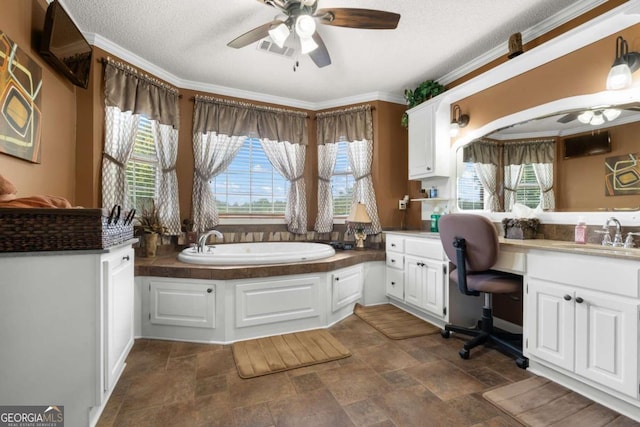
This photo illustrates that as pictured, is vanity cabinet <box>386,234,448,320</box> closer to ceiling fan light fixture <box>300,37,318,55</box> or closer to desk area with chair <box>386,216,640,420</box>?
desk area with chair <box>386,216,640,420</box>

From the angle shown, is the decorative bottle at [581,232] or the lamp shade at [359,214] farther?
the lamp shade at [359,214]

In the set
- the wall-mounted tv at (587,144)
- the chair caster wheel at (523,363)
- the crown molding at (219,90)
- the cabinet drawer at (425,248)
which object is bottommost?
the chair caster wheel at (523,363)

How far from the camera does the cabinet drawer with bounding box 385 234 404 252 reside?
9.55 feet

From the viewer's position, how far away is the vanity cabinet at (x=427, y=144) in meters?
2.94

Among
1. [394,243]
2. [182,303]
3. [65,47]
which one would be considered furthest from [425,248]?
[65,47]

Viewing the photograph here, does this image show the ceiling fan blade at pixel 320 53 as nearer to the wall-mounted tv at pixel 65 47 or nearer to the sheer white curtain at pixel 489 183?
the wall-mounted tv at pixel 65 47

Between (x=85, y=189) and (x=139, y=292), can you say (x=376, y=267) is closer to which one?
(x=139, y=292)

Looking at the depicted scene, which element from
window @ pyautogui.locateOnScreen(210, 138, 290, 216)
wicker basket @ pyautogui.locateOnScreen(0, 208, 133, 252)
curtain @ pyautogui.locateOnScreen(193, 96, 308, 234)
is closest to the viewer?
wicker basket @ pyautogui.locateOnScreen(0, 208, 133, 252)

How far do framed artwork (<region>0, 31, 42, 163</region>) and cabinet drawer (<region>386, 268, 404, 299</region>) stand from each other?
3.02m

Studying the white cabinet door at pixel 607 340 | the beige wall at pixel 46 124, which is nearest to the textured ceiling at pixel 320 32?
the beige wall at pixel 46 124

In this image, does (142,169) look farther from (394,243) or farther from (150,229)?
(394,243)

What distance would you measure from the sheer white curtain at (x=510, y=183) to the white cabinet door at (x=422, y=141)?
0.69 m

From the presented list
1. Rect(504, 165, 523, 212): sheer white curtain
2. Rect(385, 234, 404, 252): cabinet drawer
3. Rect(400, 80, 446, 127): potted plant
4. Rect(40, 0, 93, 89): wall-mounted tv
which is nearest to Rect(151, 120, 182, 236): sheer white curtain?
Rect(40, 0, 93, 89): wall-mounted tv

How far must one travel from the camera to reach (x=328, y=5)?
203cm
